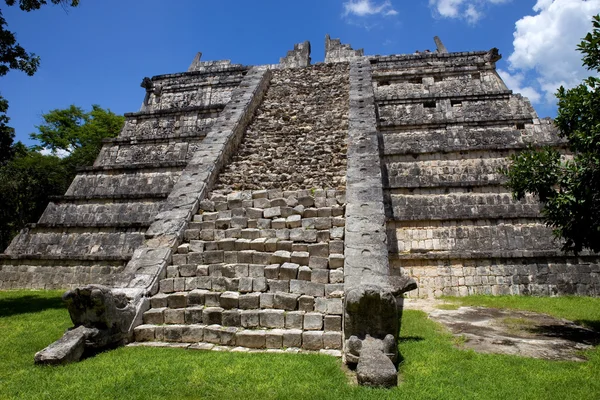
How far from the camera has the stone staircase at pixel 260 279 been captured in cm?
505

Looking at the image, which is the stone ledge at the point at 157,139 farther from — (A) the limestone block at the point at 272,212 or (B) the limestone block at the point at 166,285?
(B) the limestone block at the point at 166,285

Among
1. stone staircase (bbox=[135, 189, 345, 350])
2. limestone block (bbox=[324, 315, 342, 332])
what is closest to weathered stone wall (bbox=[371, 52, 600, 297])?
stone staircase (bbox=[135, 189, 345, 350])

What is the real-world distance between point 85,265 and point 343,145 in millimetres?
7064

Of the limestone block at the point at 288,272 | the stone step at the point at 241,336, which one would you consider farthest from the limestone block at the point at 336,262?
the stone step at the point at 241,336

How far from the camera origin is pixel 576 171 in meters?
5.61

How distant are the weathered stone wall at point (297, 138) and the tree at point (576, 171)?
360cm

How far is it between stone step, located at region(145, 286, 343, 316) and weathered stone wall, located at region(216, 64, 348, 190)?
3.19m

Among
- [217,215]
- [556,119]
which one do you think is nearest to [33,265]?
[217,215]

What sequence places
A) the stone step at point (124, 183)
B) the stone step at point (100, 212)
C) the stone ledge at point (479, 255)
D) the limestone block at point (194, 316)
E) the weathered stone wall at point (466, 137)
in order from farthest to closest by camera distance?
the stone step at point (124, 183) → the weathered stone wall at point (466, 137) → the stone step at point (100, 212) → the stone ledge at point (479, 255) → the limestone block at point (194, 316)

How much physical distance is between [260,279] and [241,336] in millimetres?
945

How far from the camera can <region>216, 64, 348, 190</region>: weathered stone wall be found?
858 centimetres

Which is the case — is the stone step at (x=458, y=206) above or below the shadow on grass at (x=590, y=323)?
above

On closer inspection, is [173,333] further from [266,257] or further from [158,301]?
[266,257]

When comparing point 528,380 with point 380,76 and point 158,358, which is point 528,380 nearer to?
point 158,358
